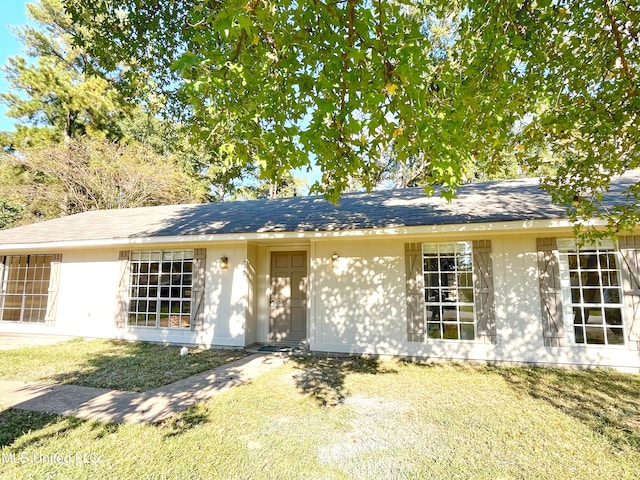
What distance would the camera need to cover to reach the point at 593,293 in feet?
20.4

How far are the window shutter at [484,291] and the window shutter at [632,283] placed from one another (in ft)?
6.66

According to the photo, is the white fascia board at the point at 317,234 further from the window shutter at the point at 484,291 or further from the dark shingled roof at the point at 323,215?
the window shutter at the point at 484,291

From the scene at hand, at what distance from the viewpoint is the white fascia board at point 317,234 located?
606 centimetres

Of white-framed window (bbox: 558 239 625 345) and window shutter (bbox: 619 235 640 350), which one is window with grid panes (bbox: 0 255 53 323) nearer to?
white-framed window (bbox: 558 239 625 345)

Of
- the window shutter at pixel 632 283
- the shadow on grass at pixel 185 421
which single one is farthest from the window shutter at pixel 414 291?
the shadow on grass at pixel 185 421

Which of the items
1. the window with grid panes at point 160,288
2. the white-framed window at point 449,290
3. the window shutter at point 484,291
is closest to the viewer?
the window shutter at point 484,291

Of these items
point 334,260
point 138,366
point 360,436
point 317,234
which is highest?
point 317,234

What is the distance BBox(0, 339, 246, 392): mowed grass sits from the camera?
17.4ft

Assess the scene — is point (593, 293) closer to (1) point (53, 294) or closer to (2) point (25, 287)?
(1) point (53, 294)

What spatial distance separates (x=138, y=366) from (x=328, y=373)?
3.20 meters

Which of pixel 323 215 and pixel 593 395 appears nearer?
pixel 593 395

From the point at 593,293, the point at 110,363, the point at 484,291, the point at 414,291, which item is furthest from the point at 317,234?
the point at 593,293

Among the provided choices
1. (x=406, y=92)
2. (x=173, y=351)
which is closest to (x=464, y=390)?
(x=406, y=92)

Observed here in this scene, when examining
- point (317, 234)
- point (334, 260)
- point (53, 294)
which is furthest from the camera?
point (53, 294)
